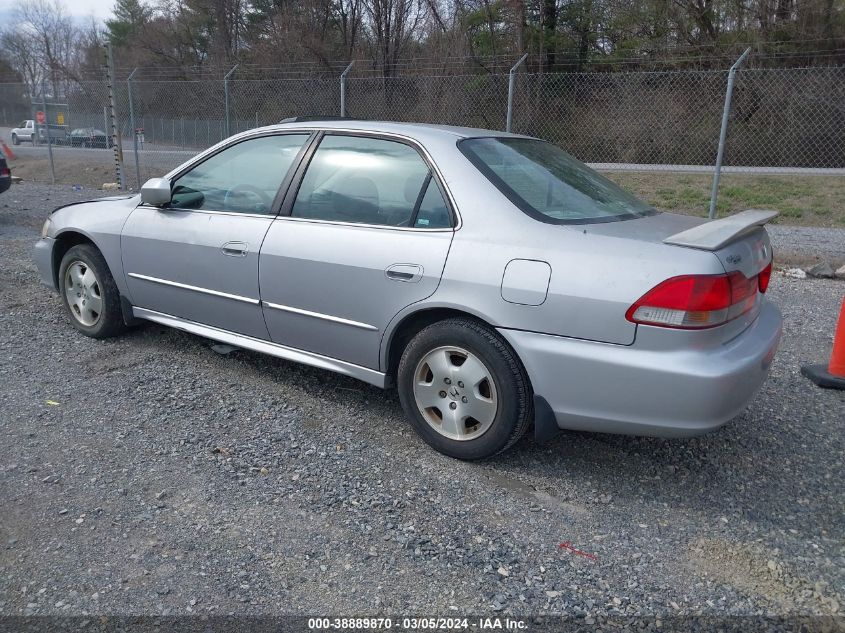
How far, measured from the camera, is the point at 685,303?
2826mm

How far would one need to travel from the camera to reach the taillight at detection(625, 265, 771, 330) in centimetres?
283

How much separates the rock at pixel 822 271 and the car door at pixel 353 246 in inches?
236

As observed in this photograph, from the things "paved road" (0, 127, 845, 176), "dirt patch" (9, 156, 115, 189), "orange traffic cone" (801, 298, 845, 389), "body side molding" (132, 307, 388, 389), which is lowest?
"orange traffic cone" (801, 298, 845, 389)

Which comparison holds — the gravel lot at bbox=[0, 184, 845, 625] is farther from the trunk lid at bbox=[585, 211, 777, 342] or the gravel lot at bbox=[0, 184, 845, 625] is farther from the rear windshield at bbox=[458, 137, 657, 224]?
the rear windshield at bbox=[458, 137, 657, 224]

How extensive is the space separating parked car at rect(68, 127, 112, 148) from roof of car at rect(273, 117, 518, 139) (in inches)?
802

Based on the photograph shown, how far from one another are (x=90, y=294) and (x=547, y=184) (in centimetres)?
327

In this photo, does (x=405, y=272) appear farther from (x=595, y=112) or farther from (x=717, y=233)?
(x=595, y=112)

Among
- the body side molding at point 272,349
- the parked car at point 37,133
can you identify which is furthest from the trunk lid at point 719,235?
the parked car at point 37,133

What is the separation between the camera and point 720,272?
288 centimetres

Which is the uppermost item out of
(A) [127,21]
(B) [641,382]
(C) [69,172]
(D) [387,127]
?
(A) [127,21]

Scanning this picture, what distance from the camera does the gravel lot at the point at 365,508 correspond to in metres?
2.50

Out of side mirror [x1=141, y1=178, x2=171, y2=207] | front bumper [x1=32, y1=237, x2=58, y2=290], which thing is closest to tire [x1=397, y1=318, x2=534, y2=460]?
side mirror [x1=141, y1=178, x2=171, y2=207]

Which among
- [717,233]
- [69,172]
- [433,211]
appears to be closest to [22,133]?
[69,172]

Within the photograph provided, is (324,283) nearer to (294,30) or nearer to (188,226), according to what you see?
(188,226)
